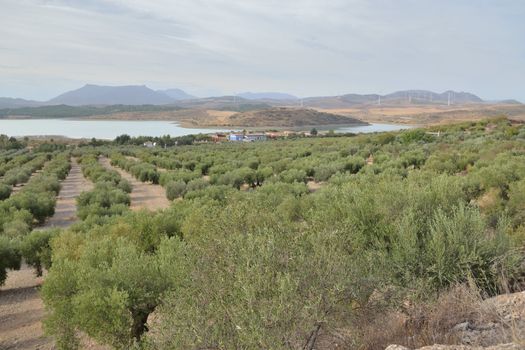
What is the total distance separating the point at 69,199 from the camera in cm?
3098

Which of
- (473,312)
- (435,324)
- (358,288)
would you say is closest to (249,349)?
(358,288)

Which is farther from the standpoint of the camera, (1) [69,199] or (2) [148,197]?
(2) [148,197]

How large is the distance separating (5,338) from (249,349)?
797 cm

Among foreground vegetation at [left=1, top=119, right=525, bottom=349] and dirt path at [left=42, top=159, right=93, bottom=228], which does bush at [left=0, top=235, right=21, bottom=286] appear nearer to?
foreground vegetation at [left=1, top=119, right=525, bottom=349]

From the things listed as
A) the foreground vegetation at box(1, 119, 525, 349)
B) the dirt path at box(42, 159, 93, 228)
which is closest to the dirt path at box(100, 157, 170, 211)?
the dirt path at box(42, 159, 93, 228)

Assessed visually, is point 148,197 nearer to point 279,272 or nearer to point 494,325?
point 279,272

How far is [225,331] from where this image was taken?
18.2 feet

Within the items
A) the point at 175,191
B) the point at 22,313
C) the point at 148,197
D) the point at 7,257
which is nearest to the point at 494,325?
the point at 22,313

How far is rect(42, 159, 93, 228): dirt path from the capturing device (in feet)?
78.8

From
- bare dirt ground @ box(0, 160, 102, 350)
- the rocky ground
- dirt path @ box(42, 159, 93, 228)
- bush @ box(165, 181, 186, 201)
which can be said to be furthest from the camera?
bush @ box(165, 181, 186, 201)

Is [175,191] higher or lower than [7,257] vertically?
lower

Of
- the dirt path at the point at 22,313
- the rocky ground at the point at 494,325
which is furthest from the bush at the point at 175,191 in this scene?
the rocky ground at the point at 494,325

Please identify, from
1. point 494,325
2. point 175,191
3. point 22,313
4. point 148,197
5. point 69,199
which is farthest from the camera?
point 148,197

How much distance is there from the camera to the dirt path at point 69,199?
24031 mm
